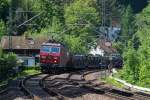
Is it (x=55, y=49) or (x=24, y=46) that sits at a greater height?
(x=24, y=46)

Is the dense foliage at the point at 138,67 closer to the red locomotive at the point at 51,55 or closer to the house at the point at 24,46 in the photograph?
the red locomotive at the point at 51,55

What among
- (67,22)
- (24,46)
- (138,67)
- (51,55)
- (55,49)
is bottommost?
(138,67)

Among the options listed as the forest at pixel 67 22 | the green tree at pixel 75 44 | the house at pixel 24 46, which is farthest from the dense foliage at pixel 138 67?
the green tree at pixel 75 44

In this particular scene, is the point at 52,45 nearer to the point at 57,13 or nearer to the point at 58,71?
the point at 58,71

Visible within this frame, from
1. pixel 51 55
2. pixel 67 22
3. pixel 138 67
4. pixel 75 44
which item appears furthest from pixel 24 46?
pixel 67 22

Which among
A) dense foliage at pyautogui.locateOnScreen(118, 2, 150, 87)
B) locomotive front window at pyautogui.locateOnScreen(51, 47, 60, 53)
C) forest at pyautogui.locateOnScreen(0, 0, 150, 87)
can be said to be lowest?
dense foliage at pyautogui.locateOnScreen(118, 2, 150, 87)

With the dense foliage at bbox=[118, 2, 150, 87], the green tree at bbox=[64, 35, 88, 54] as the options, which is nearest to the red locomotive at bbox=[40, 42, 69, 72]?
the dense foliage at bbox=[118, 2, 150, 87]

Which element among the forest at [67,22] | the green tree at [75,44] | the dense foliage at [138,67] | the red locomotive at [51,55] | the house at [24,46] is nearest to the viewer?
the dense foliage at [138,67]

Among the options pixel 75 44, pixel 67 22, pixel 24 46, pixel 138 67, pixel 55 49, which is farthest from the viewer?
pixel 67 22

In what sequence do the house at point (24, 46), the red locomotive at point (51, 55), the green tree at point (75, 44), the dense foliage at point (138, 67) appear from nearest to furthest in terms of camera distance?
1. the dense foliage at point (138, 67)
2. the red locomotive at point (51, 55)
3. the house at point (24, 46)
4. the green tree at point (75, 44)

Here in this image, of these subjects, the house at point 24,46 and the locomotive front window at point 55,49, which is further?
the house at point 24,46

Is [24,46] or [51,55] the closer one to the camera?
[51,55]

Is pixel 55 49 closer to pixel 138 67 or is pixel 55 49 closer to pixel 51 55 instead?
pixel 51 55

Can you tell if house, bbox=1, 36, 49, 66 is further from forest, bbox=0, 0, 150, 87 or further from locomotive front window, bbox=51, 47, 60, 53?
locomotive front window, bbox=51, 47, 60, 53
